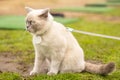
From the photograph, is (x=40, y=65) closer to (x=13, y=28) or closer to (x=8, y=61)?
(x=8, y=61)

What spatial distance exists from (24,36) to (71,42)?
5142 millimetres

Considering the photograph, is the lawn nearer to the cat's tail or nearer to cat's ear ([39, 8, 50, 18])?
the cat's tail

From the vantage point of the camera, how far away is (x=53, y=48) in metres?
5.43

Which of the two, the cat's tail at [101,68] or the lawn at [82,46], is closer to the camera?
the cat's tail at [101,68]

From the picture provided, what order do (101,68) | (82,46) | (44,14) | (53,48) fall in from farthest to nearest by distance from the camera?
1. (82,46)
2. (101,68)
3. (53,48)
4. (44,14)

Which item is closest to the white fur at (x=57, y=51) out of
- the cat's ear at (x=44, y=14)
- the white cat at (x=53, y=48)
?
the white cat at (x=53, y=48)

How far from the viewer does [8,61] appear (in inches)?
287

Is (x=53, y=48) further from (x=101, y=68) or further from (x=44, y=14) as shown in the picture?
(x=101, y=68)

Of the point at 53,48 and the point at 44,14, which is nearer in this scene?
the point at 44,14

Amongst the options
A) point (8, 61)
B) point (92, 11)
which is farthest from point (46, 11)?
point (92, 11)

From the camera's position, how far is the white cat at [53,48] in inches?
209

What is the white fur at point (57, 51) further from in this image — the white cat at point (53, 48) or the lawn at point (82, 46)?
the lawn at point (82, 46)

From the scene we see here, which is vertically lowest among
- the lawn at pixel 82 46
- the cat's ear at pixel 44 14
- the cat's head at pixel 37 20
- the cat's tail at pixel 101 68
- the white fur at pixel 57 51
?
the lawn at pixel 82 46

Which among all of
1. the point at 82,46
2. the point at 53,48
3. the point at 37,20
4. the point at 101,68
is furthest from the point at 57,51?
the point at 82,46
